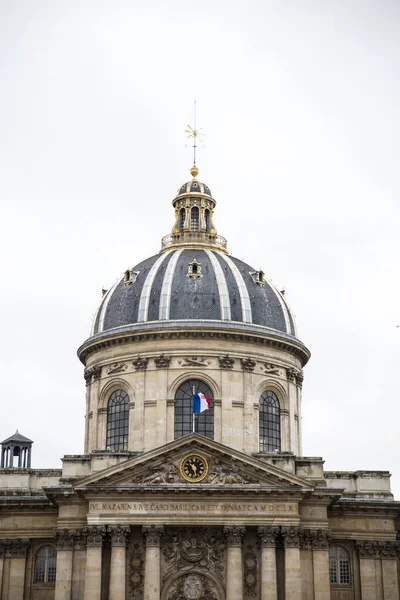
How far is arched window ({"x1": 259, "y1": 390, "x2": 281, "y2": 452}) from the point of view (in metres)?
65.4

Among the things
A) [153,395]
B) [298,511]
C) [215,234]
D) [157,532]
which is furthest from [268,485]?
[215,234]

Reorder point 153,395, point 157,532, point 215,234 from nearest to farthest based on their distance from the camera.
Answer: point 157,532, point 153,395, point 215,234

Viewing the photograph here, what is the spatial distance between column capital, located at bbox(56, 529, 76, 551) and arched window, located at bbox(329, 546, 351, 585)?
47.1 feet

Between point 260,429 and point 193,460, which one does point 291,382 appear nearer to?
point 260,429

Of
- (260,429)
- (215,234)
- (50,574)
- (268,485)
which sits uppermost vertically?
(215,234)

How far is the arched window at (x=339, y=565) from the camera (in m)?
59.6

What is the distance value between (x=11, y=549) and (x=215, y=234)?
82.9 ft

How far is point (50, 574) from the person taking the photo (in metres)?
60.0

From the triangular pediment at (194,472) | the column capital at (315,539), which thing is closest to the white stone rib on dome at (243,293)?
the triangular pediment at (194,472)

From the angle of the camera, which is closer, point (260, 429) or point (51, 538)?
point (51, 538)

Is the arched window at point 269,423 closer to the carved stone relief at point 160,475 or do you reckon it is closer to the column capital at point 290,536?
the column capital at point 290,536

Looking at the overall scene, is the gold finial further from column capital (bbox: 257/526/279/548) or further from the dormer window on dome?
column capital (bbox: 257/526/279/548)

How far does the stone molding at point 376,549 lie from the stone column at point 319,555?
337 cm

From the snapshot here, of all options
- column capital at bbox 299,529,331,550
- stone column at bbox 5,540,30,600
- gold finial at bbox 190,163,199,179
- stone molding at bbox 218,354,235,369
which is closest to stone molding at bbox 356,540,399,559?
column capital at bbox 299,529,331,550
